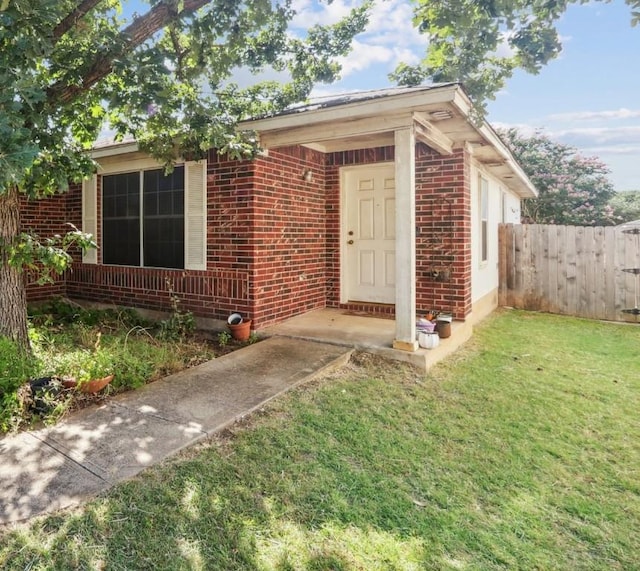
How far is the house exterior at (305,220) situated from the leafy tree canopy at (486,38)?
0.34 meters

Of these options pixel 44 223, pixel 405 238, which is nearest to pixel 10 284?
pixel 405 238

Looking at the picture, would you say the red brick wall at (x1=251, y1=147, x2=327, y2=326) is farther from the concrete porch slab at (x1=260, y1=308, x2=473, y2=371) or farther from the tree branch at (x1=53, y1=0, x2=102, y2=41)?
the tree branch at (x1=53, y1=0, x2=102, y2=41)

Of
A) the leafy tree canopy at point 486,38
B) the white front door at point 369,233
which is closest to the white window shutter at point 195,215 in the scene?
the white front door at point 369,233

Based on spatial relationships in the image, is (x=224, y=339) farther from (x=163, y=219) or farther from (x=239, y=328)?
(x=163, y=219)

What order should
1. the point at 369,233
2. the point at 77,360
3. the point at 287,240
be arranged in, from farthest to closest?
the point at 369,233, the point at 287,240, the point at 77,360

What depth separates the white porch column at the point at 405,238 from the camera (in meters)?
4.62

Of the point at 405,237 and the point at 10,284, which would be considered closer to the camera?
the point at 10,284

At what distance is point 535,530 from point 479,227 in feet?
18.4

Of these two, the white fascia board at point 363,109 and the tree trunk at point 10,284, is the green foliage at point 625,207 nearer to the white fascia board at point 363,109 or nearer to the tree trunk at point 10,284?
the white fascia board at point 363,109

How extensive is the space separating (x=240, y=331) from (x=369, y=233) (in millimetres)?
2667

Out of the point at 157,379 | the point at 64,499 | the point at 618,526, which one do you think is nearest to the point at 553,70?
the point at 618,526

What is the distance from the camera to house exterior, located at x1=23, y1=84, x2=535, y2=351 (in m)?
4.93

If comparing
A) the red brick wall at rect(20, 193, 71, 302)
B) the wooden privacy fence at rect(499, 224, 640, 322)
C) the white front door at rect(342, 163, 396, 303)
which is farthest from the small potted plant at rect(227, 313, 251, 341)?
the wooden privacy fence at rect(499, 224, 640, 322)

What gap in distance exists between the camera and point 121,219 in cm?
714
